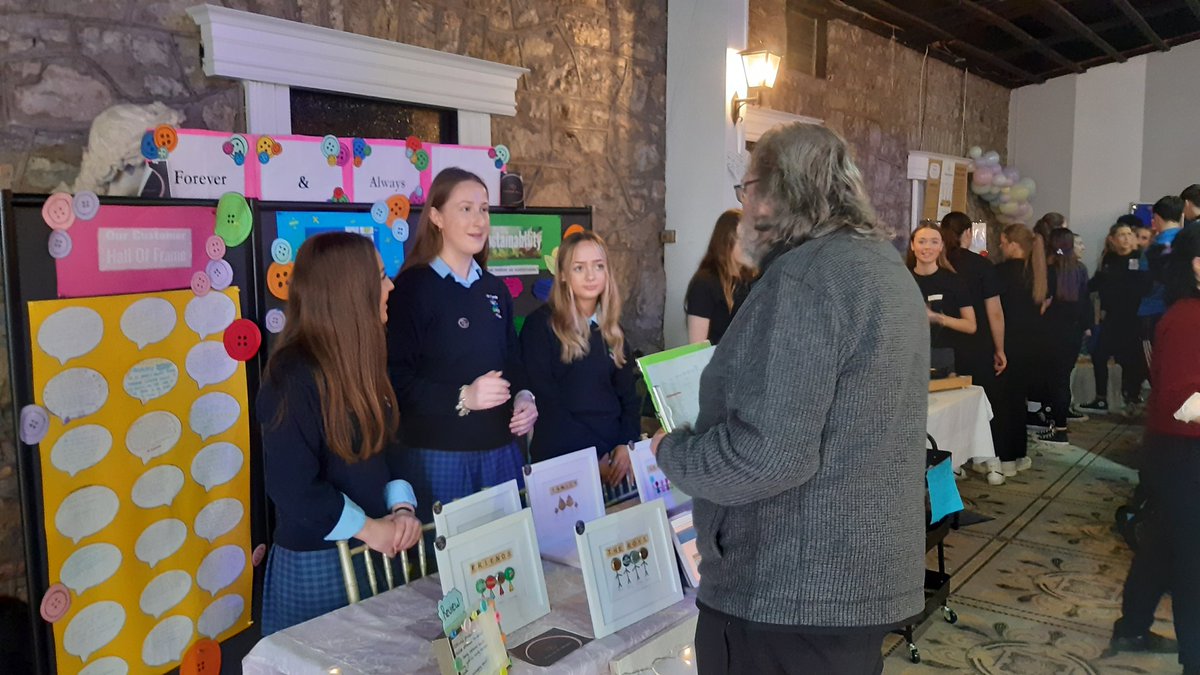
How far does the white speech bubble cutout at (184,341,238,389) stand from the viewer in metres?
2.42

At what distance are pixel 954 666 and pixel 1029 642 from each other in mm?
387

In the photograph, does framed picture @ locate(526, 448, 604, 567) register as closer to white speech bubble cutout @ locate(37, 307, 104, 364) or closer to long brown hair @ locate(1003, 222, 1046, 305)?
white speech bubble cutout @ locate(37, 307, 104, 364)

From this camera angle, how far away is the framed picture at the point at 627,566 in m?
1.61

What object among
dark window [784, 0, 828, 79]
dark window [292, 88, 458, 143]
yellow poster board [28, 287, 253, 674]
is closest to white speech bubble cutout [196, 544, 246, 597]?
yellow poster board [28, 287, 253, 674]

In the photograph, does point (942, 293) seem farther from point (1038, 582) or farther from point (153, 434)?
point (153, 434)

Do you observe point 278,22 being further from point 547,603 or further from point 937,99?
point 937,99

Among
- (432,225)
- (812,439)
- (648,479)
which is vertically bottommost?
(648,479)

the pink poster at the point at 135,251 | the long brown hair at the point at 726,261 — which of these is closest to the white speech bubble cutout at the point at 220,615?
the pink poster at the point at 135,251

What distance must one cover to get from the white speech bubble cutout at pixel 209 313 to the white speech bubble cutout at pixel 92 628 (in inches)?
29.1

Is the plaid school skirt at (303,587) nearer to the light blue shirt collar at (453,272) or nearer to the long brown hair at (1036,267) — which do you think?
the light blue shirt collar at (453,272)

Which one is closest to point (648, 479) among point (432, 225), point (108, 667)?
point (432, 225)

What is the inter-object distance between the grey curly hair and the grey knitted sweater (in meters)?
0.04

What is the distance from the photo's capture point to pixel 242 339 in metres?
2.54

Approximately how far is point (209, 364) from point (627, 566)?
4.70 feet
